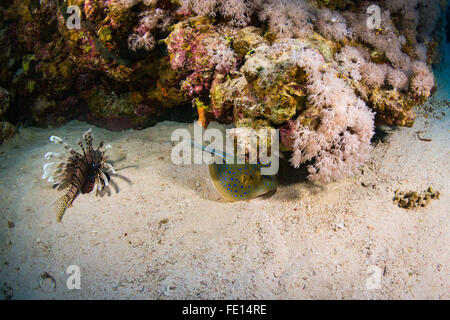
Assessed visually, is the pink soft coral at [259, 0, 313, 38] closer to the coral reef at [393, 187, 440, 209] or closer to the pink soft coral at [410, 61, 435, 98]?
the pink soft coral at [410, 61, 435, 98]

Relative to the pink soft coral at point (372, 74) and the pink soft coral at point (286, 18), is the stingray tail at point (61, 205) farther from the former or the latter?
the pink soft coral at point (372, 74)

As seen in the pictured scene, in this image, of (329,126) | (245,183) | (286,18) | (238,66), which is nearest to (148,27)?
(238,66)

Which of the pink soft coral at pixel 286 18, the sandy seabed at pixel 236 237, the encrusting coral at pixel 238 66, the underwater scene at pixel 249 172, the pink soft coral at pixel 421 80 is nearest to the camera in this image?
the sandy seabed at pixel 236 237

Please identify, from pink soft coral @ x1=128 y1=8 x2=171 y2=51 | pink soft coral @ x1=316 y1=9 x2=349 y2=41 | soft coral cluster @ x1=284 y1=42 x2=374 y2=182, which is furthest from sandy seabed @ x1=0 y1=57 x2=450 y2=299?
pink soft coral @ x1=128 y1=8 x2=171 y2=51

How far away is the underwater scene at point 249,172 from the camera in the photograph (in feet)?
9.29

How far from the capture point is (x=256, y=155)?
3137 mm

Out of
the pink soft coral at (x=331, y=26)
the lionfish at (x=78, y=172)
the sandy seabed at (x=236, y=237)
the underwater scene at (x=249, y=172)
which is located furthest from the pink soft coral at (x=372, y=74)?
the lionfish at (x=78, y=172)

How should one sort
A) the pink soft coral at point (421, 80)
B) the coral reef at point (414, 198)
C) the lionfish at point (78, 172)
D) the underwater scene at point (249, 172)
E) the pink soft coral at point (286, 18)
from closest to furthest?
1. the underwater scene at point (249, 172)
2. the coral reef at point (414, 198)
3. the pink soft coral at point (286, 18)
4. the lionfish at point (78, 172)
5. the pink soft coral at point (421, 80)

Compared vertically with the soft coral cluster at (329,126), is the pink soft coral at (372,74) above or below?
above

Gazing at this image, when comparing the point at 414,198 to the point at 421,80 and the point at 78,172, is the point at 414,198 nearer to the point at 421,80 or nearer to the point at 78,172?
the point at 421,80

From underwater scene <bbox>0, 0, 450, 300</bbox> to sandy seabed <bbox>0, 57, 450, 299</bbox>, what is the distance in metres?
0.02

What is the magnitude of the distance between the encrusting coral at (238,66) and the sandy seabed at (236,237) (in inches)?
26.4

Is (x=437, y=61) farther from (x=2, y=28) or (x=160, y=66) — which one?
(x=2, y=28)
